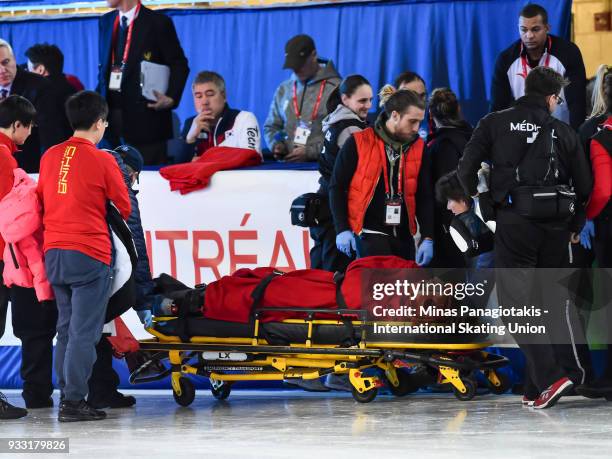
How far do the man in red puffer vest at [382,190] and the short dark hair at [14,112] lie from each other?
1.74m

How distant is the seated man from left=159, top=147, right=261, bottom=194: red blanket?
278mm

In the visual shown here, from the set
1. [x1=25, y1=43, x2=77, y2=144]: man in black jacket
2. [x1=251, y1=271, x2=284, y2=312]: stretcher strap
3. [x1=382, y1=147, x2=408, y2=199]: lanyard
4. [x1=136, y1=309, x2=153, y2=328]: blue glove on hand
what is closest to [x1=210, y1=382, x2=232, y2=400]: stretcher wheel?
[x1=136, y1=309, x2=153, y2=328]: blue glove on hand

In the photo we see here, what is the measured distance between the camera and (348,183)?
305 inches

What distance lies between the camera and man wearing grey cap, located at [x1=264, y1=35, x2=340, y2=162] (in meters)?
9.19

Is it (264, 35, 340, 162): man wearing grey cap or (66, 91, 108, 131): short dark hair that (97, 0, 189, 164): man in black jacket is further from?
(66, 91, 108, 131): short dark hair

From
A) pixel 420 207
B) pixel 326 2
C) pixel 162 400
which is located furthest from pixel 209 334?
pixel 326 2

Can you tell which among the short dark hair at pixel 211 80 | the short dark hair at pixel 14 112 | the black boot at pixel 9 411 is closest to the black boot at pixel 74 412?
the black boot at pixel 9 411

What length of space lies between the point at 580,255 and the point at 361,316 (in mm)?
1357

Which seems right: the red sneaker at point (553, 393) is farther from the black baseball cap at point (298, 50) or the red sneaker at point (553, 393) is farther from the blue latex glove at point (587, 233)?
the black baseball cap at point (298, 50)

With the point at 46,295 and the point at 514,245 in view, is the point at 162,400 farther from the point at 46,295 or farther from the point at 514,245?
the point at 514,245

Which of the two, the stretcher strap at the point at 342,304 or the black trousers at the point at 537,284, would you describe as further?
the stretcher strap at the point at 342,304

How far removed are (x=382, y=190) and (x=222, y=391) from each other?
1507 mm

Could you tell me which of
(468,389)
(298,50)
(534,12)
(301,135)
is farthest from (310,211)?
(534,12)

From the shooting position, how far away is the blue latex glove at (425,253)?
7668mm
